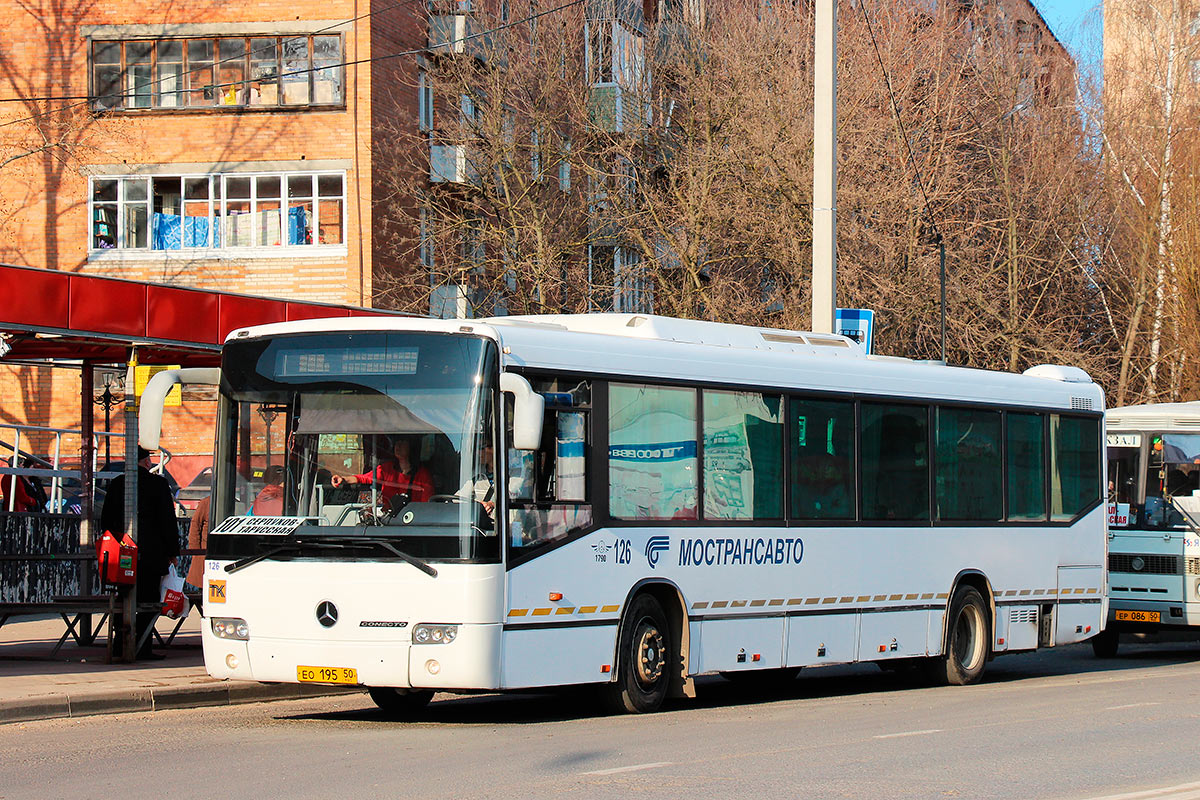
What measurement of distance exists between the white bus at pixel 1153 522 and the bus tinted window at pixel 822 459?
682cm

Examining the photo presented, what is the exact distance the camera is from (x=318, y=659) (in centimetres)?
1185

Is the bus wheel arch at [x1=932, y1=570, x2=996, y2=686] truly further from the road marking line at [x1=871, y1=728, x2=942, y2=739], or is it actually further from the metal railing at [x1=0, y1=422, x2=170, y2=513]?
Result: the metal railing at [x1=0, y1=422, x2=170, y2=513]

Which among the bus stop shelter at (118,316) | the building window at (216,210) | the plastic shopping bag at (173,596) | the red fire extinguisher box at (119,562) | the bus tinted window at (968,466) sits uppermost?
the building window at (216,210)

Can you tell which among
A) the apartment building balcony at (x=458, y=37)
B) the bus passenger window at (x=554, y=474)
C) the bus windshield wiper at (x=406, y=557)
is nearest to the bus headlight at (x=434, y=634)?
the bus windshield wiper at (x=406, y=557)

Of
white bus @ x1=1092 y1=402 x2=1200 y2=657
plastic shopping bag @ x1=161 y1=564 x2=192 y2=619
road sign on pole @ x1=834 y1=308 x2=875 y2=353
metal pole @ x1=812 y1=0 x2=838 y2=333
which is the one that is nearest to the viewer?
plastic shopping bag @ x1=161 y1=564 x2=192 y2=619

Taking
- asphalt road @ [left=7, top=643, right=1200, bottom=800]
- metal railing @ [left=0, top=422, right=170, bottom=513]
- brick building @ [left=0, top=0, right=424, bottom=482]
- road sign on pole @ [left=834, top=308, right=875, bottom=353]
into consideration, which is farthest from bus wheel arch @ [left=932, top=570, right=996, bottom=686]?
brick building @ [left=0, top=0, right=424, bottom=482]

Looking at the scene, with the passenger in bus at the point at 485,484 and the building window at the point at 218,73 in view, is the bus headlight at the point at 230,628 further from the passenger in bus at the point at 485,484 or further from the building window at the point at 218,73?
the building window at the point at 218,73

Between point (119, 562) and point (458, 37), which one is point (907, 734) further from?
point (458, 37)

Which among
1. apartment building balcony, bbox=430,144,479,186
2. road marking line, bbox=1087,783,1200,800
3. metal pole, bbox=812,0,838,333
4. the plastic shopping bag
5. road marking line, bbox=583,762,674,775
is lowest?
road marking line, bbox=583,762,674,775

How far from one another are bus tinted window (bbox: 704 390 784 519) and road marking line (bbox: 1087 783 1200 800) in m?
5.27

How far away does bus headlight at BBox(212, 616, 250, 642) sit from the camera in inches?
479

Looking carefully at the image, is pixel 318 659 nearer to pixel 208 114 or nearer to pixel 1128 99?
pixel 208 114

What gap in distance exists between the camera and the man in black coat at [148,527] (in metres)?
16.1

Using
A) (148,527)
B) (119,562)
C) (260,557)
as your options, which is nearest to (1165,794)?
(260,557)
